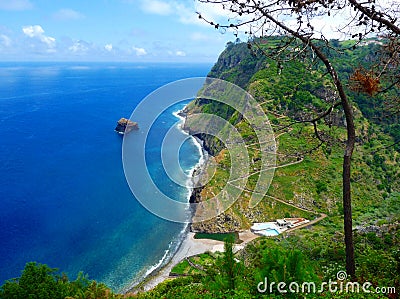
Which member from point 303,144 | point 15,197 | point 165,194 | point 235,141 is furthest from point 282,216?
point 15,197

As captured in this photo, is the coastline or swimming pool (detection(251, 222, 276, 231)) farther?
swimming pool (detection(251, 222, 276, 231))

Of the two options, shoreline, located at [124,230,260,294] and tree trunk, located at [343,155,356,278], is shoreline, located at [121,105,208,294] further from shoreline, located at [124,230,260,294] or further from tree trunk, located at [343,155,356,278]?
tree trunk, located at [343,155,356,278]

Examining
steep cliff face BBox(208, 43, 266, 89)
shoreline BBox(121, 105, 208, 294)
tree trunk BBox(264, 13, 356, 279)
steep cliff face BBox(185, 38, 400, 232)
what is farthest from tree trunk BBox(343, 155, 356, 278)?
steep cliff face BBox(208, 43, 266, 89)

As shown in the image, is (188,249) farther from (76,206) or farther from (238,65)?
(238,65)

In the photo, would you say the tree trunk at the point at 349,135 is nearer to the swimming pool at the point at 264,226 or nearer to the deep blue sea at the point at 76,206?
the deep blue sea at the point at 76,206

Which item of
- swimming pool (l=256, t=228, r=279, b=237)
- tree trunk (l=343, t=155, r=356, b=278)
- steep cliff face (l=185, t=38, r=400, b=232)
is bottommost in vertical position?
swimming pool (l=256, t=228, r=279, b=237)

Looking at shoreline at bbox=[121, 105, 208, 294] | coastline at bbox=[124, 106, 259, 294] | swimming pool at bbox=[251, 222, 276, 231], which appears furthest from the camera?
swimming pool at bbox=[251, 222, 276, 231]

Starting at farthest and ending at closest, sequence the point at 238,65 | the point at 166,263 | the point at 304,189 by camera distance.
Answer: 1. the point at 238,65
2. the point at 304,189
3. the point at 166,263

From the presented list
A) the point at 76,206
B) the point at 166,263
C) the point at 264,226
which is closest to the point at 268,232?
the point at 264,226

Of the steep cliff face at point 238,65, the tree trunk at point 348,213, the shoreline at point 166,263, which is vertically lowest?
the shoreline at point 166,263

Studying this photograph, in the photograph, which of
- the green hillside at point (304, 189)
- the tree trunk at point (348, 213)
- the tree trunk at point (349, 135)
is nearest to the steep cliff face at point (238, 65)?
the green hillside at point (304, 189)

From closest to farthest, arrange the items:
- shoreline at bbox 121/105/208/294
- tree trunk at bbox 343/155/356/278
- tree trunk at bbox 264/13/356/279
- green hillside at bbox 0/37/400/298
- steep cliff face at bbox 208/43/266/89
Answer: tree trunk at bbox 264/13/356/279 < tree trunk at bbox 343/155/356/278 < green hillside at bbox 0/37/400/298 < shoreline at bbox 121/105/208/294 < steep cliff face at bbox 208/43/266/89
